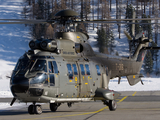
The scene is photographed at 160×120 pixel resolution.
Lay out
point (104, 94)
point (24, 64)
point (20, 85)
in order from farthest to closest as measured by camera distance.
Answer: point (104, 94) → point (24, 64) → point (20, 85)

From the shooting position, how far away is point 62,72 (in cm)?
1473

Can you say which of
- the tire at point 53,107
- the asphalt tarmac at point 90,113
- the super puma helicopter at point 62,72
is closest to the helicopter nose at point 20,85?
the super puma helicopter at point 62,72

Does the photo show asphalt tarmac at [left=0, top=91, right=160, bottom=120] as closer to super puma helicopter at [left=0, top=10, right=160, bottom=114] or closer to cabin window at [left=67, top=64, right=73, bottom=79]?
super puma helicopter at [left=0, top=10, right=160, bottom=114]

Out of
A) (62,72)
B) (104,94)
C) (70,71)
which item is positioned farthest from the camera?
(104,94)

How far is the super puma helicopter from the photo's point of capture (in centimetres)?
1365

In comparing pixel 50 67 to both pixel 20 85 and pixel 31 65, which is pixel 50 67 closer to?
pixel 31 65

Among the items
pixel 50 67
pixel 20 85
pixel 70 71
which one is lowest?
pixel 20 85

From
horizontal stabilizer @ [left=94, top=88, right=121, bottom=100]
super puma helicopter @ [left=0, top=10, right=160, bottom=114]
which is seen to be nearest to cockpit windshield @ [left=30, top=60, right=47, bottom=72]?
super puma helicopter @ [left=0, top=10, right=160, bottom=114]

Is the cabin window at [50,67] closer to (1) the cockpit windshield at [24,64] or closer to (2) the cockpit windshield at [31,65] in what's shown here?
(2) the cockpit windshield at [31,65]

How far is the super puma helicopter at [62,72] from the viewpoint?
1365 centimetres

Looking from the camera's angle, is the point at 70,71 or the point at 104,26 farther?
the point at 104,26

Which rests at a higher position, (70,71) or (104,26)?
(70,71)

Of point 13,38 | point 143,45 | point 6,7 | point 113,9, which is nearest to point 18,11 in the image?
point 6,7

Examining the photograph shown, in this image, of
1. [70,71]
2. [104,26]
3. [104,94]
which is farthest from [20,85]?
[104,26]
